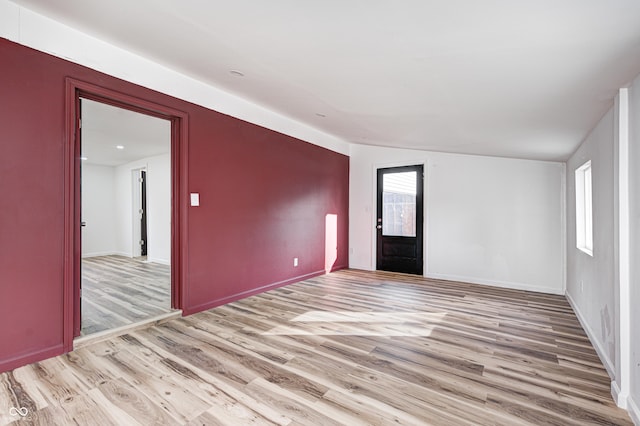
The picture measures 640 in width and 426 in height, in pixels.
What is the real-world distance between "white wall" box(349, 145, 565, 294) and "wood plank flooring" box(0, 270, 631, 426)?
1259 mm

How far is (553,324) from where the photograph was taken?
10.4ft

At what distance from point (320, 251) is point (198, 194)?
262cm

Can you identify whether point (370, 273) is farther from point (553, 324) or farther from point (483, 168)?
point (553, 324)

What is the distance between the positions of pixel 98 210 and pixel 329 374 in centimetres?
799

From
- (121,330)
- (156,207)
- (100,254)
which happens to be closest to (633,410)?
(121,330)

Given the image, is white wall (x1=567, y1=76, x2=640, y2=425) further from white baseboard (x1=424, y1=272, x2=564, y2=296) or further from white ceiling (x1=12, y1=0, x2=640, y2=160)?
white baseboard (x1=424, y1=272, x2=564, y2=296)

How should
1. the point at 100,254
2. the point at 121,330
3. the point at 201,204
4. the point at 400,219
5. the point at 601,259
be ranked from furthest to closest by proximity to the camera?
the point at 100,254 < the point at 400,219 < the point at 201,204 < the point at 121,330 < the point at 601,259

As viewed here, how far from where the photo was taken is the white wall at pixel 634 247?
5.53 feet

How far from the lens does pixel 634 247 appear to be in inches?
68.4

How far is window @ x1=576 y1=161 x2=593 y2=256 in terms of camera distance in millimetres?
3502

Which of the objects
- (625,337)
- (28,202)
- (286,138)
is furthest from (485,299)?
(28,202)

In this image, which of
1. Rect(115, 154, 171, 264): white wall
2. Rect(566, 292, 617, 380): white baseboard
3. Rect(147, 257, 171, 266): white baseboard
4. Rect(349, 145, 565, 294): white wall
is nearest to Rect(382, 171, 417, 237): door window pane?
Rect(349, 145, 565, 294): white wall


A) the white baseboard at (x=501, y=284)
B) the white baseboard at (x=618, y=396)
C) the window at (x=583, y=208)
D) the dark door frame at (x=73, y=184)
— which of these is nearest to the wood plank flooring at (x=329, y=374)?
the white baseboard at (x=618, y=396)

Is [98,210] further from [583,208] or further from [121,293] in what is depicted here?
[583,208]
